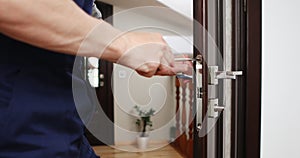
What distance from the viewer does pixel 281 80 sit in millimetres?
1212

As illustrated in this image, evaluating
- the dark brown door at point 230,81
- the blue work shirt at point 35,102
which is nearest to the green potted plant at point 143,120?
the blue work shirt at point 35,102

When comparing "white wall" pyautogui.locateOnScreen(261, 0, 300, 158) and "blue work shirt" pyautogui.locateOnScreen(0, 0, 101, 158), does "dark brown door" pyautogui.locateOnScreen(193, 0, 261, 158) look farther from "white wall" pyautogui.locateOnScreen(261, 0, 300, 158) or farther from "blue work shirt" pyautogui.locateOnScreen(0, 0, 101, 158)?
"blue work shirt" pyautogui.locateOnScreen(0, 0, 101, 158)

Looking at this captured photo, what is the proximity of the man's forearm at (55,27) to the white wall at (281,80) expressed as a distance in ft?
3.15

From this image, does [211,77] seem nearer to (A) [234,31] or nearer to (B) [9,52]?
(A) [234,31]

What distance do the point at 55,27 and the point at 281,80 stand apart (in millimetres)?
1067

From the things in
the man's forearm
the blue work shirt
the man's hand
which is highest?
the man's forearm

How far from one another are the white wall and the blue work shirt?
913 mm

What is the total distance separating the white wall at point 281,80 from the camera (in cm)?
119

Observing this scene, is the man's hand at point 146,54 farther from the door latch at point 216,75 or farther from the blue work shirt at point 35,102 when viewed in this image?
the door latch at point 216,75

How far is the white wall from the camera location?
3.89 feet

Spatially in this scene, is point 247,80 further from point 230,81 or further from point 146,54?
point 146,54

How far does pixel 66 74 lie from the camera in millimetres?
441

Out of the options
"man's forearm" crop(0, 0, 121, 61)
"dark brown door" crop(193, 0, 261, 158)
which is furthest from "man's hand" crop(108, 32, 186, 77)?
"dark brown door" crop(193, 0, 261, 158)

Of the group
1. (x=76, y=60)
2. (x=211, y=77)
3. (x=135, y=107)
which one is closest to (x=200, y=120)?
(x=211, y=77)
